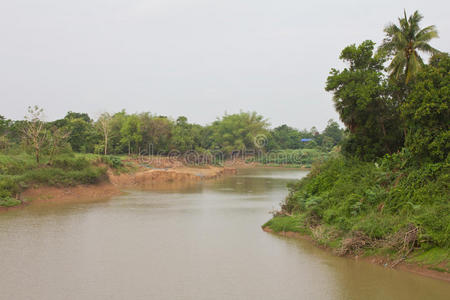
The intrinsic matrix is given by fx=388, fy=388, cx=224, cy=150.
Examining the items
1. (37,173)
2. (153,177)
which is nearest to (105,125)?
(153,177)

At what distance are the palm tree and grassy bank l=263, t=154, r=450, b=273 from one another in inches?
154

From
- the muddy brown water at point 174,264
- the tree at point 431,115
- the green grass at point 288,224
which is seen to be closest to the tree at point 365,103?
the tree at point 431,115

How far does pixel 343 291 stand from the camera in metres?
9.23

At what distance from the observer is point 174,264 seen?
1121 centimetres

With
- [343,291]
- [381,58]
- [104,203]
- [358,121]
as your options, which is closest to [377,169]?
[358,121]

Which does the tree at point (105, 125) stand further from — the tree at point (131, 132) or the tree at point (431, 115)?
the tree at point (431, 115)

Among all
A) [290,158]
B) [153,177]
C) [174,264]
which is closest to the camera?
[174,264]

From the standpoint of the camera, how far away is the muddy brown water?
30.1 feet

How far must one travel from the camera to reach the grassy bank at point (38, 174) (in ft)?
67.7

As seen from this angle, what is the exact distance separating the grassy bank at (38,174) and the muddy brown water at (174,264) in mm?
2313

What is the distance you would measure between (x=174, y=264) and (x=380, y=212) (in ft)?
22.1

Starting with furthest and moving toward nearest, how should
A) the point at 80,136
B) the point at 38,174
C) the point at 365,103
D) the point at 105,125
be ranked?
the point at 105,125, the point at 80,136, the point at 38,174, the point at 365,103

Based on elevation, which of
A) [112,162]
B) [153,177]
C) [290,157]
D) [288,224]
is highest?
[290,157]

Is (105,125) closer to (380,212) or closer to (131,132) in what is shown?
(131,132)
